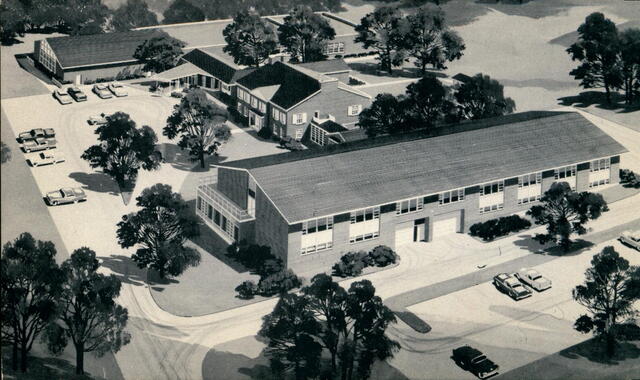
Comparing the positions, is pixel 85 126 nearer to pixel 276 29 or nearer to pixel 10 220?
pixel 10 220

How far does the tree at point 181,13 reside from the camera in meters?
182

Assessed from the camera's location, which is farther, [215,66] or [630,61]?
[215,66]

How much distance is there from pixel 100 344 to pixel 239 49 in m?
86.0

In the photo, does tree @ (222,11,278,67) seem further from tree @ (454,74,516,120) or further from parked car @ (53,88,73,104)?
tree @ (454,74,516,120)

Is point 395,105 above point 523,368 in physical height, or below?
above

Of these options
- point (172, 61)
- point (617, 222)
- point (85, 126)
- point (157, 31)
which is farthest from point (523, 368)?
point (157, 31)

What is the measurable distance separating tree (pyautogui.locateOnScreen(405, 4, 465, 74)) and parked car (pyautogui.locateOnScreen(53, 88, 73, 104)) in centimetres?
5526

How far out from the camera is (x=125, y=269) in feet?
334

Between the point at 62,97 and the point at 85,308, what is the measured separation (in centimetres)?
6008

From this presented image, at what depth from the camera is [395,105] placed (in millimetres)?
128000

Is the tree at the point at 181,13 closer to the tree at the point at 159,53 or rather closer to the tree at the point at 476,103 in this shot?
the tree at the point at 159,53

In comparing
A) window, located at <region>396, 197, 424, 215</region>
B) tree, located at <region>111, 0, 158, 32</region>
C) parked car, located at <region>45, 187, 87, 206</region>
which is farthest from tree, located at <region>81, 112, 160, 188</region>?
tree, located at <region>111, 0, 158, 32</region>

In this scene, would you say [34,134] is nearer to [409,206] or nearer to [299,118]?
[299,118]

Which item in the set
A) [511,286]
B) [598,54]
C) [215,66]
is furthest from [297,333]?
[215,66]
